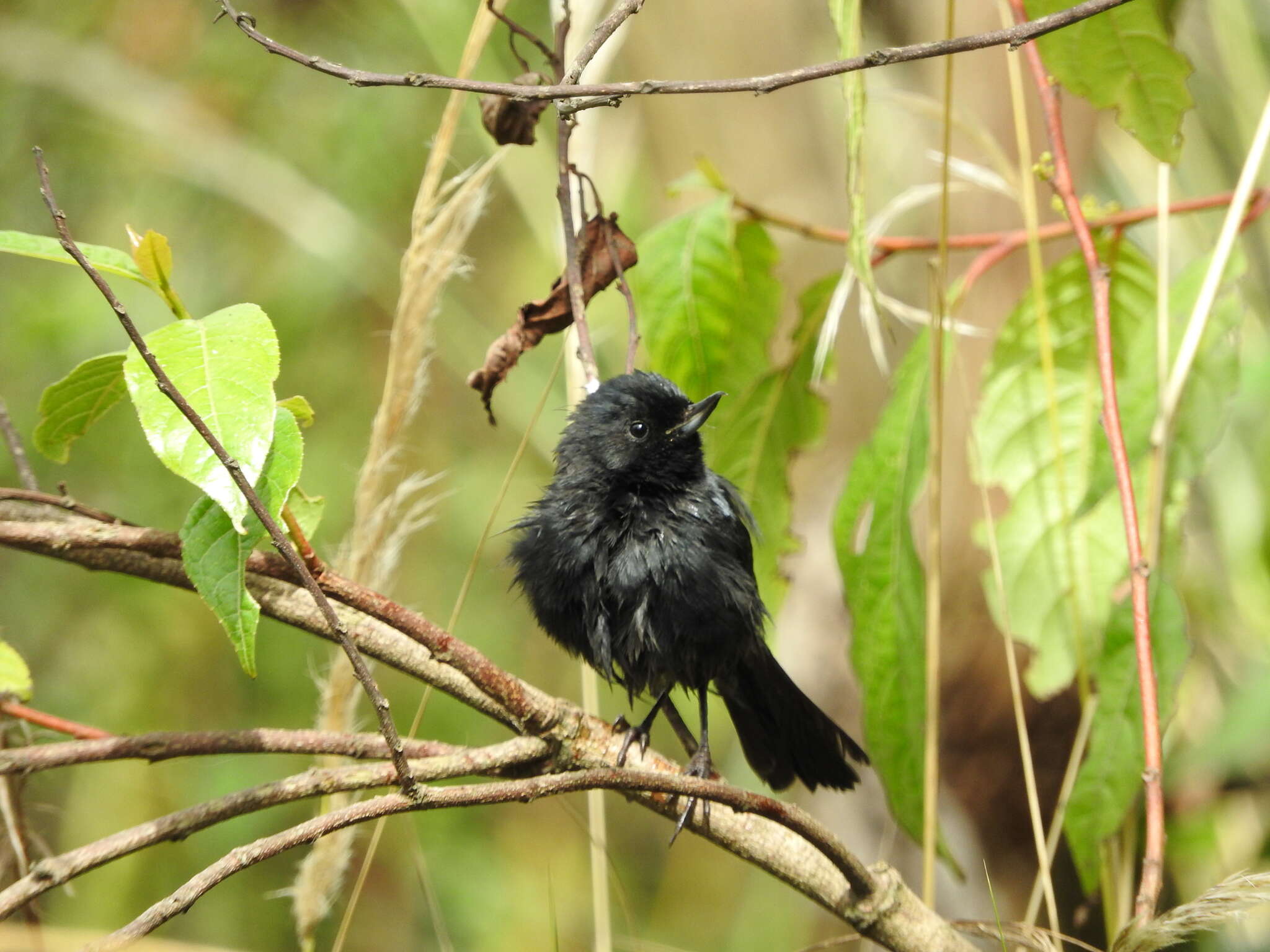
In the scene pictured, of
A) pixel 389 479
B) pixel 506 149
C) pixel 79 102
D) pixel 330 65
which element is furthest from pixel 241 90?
pixel 330 65

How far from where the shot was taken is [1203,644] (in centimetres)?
410

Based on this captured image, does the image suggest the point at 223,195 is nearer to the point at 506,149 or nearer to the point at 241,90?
the point at 241,90

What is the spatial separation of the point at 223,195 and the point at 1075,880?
4910 millimetres

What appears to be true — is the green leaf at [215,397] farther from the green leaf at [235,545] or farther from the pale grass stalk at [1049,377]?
the pale grass stalk at [1049,377]

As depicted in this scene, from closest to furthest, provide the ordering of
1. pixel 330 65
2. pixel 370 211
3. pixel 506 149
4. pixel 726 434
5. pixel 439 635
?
1. pixel 330 65
2. pixel 439 635
3. pixel 506 149
4. pixel 726 434
5. pixel 370 211

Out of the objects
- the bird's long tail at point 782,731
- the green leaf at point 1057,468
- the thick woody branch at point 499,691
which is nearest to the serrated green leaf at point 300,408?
the thick woody branch at point 499,691

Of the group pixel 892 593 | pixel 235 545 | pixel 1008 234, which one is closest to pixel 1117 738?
pixel 892 593

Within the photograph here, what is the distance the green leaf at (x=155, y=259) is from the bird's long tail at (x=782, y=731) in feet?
5.40

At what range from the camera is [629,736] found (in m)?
2.39

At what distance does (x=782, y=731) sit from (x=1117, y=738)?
0.91 meters

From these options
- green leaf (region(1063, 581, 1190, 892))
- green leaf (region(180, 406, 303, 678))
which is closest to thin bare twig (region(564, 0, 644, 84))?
green leaf (region(180, 406, 303, 678))

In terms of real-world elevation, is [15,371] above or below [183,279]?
below

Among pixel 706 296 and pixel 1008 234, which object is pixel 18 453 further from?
pixel 1008 234

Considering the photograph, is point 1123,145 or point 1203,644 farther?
point 1123,145
